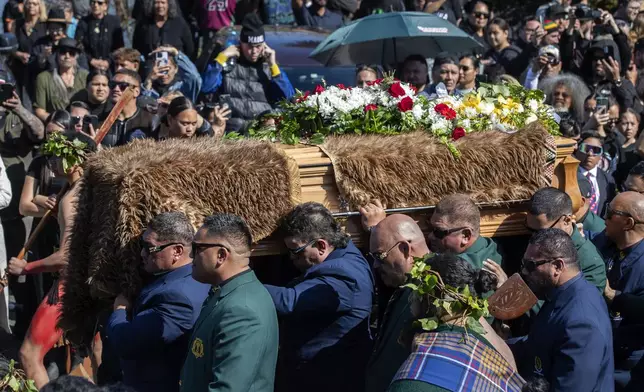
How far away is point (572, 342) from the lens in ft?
15.0

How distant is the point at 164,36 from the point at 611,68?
4919 millimetres

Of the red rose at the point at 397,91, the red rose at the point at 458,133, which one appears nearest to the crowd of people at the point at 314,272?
the red rose at the point at 458,133

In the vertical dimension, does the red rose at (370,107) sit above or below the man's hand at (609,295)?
above

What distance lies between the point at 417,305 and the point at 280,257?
1.86 m

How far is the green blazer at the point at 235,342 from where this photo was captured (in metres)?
4.24

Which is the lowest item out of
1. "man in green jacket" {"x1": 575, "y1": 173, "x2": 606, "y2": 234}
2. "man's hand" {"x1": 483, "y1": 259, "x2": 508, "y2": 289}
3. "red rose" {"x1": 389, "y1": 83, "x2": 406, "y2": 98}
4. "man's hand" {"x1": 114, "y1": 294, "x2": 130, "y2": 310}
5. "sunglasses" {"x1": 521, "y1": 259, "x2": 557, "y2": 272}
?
"man in green jacket" {"x1": 575, "y1": 173, "x2": 606, "y2": 234}

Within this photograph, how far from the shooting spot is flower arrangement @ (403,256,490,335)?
Result: 406 cm

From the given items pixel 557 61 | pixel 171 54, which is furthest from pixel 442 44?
pixel 171 54

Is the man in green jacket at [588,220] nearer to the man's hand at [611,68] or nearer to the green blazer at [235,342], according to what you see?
the green blazer at [235,342]

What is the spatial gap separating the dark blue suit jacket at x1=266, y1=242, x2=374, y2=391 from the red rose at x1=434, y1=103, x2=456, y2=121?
1.11 metres

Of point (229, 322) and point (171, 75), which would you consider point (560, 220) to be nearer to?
point (229, 322)

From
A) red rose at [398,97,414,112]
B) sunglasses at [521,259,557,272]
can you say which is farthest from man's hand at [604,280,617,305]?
red rose at [398,97,414,112]

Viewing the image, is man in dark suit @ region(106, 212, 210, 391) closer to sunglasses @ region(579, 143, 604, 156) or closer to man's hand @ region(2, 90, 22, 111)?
man's hand @ region(2, 90, 22, 111)

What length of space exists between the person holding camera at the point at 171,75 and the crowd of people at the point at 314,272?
2 cm
